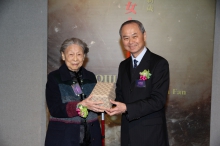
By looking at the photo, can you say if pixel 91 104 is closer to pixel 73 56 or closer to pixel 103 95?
pixel 103 95

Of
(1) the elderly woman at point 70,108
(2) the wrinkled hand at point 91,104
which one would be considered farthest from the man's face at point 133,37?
(2) the wrinkled hand at point 91,104

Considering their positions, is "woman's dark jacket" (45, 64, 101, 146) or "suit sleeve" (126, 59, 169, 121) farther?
"woman's dark jacket" (45, 64, 101, 146)

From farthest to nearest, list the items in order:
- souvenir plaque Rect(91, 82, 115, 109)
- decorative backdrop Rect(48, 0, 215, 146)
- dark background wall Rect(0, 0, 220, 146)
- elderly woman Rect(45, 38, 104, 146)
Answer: dark background wall Rect(0, 0, 220, 146) < decorative backdrop Rect(48, 0, 215, 146) < elderly woman Rect(45, 38, 104, 146) < souvenir plaque Rect(91, 82, 115, 109)

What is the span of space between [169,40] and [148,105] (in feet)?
5.31

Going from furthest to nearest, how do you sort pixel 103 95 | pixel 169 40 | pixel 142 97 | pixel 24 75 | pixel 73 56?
1. pixel 24 75
2. pixel 169 40
3. pixel 73 56
4. pixel 142 97
5. pixel 103 95

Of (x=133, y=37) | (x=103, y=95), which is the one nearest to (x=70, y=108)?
(x=103, y=95)

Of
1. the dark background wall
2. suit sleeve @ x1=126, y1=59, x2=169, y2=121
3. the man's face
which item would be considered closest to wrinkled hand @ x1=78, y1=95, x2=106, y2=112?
suit sleeve @ x1=126, y1=59, x2=169, y2=121

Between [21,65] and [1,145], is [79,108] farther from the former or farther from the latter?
[1,145]

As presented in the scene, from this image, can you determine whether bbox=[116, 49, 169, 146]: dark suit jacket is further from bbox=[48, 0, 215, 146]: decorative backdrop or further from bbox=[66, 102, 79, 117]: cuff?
bbox=[48, 0, 215, 146]: decorative backdrop

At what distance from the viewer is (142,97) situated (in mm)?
1868

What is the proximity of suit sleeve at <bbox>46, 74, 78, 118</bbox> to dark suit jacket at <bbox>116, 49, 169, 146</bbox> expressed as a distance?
45 cm

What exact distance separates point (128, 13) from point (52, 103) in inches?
69.2

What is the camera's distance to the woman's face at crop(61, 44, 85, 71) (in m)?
2.00

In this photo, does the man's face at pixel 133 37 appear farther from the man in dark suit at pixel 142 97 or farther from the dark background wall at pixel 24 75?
the dark background wall at pixel 24 75
